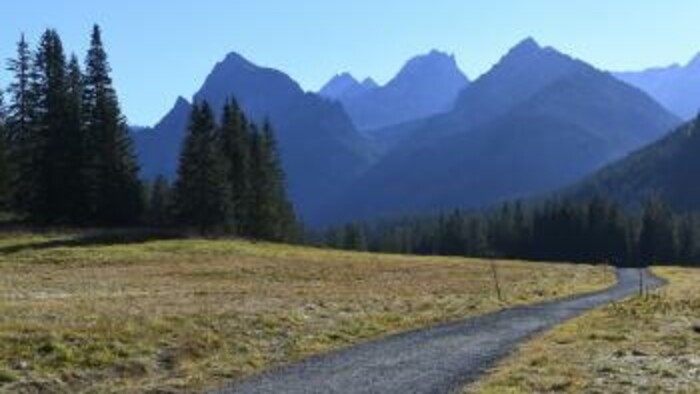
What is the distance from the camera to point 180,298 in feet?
157

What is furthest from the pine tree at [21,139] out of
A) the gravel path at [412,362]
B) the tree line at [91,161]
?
the gravel path at [412,362]

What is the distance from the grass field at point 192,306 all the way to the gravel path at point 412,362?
51.5 inches

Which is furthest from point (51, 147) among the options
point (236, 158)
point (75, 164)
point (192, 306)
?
point (192, 306)

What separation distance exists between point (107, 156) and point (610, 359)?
89.6 meters

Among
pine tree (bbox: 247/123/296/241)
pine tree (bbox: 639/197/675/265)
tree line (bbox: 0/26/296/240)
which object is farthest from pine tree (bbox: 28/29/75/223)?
pine tree (bbox: 639/197/675/265)

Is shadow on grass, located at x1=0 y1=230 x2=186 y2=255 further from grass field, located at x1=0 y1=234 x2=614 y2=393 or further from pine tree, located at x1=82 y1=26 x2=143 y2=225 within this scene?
pine tree, located at x1=82 y1=26 x2=143 y2=225

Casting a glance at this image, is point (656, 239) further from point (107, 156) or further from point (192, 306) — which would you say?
point (192, 306)

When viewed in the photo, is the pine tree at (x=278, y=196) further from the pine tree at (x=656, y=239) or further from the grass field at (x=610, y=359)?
the grass field at (x=610, y=359)

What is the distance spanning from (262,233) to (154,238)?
1295 inches

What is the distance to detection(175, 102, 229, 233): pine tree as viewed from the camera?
117 meters

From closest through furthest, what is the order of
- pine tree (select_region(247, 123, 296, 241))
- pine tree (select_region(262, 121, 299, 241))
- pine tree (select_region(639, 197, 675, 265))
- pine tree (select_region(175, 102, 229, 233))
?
pine tree (select_region(175, 102, 229, 233)), pine tree (select_region(247, 123, 296, 241)), pine tree (select_region(262, 121, 299, 241)), pine tree (select_region(639, 197, 675, 265))

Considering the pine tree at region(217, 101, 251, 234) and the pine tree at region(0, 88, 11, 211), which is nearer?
the pine tree at region(0, 88, 11, 211)

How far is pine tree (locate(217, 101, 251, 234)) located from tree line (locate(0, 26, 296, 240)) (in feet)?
0.39

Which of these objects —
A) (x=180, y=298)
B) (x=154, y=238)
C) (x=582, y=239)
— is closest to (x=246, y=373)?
(x=180, y=298)
